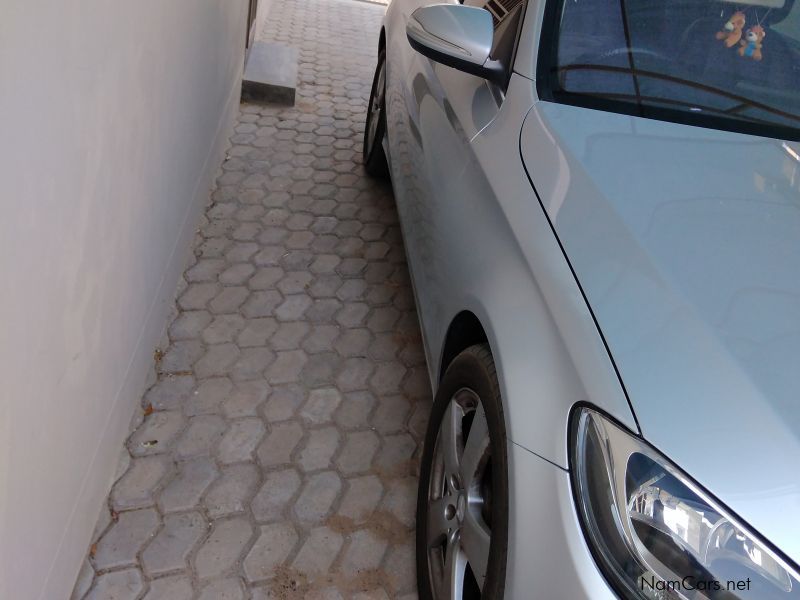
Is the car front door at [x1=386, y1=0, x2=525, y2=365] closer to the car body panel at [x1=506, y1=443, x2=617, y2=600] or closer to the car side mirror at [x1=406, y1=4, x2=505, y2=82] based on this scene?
the car side mirror at [x1=406, y1=4, x2=505, y2=82]

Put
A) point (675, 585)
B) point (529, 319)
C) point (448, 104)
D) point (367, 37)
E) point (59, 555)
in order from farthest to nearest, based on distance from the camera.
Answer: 1. point (367, 37)
2. point (448, 104)
3. point (59, 555)
4. point (529, 319)
5. point (675, 585)

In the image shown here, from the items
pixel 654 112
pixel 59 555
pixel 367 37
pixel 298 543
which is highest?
pixel 654 112

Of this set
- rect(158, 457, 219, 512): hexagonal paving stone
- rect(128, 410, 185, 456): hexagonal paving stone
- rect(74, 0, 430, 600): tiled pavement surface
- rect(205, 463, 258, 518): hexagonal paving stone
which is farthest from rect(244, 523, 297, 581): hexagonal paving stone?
rect(128, 410, 185, 456): hexagonal paving stone

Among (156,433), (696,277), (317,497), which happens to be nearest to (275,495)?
(317,497)

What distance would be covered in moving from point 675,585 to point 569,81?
1.38 meters

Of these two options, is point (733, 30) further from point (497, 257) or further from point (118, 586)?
point (118, 586)

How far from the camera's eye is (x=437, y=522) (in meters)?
1.97

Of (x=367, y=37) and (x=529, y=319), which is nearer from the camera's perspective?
(x=529, y=319)

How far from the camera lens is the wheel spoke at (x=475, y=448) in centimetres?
168

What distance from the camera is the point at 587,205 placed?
1.66 meters

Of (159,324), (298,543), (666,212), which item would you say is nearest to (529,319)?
(666,212)

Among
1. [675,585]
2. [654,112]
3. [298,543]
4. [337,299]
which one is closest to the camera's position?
[675,585]

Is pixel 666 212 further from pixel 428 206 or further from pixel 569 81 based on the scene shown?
pixel 428 206

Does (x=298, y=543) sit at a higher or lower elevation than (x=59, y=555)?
lower
